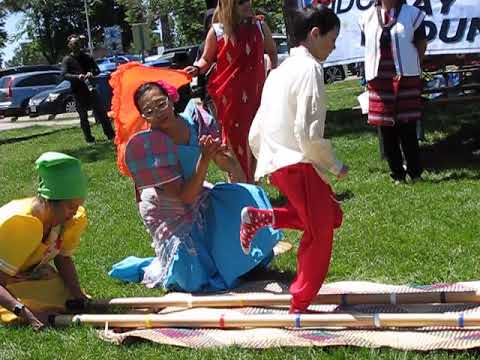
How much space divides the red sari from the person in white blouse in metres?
2.09

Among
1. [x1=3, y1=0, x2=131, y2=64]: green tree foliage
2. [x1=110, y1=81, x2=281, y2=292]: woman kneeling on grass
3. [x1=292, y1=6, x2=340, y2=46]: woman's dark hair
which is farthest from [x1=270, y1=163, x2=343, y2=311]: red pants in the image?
[x1=3, y1=0, x2=131, y2=64]: green tree foliage

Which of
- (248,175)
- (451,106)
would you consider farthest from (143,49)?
(248,175)

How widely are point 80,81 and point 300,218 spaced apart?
972 centimetres

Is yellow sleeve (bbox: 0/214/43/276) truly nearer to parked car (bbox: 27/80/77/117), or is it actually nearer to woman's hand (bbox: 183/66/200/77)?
woman's hand (bbox: 183/66/200/77)

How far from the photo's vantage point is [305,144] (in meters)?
3.55

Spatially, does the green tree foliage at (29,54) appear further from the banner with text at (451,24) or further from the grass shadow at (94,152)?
the banner with text at (451,24)

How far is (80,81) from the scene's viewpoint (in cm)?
1292

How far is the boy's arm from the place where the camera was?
3.50 metres

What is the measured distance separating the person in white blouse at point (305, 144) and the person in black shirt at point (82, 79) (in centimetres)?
957

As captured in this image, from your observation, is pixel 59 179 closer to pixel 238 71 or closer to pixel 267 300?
pixel 267 300

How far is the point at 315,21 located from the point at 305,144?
0.59 metres

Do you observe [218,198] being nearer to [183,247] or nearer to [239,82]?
[183,247]

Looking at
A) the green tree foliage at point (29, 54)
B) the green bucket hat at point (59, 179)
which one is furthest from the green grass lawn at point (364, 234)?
the green tree foliage at point (29, 54)

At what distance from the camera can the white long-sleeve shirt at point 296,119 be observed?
3.51m
